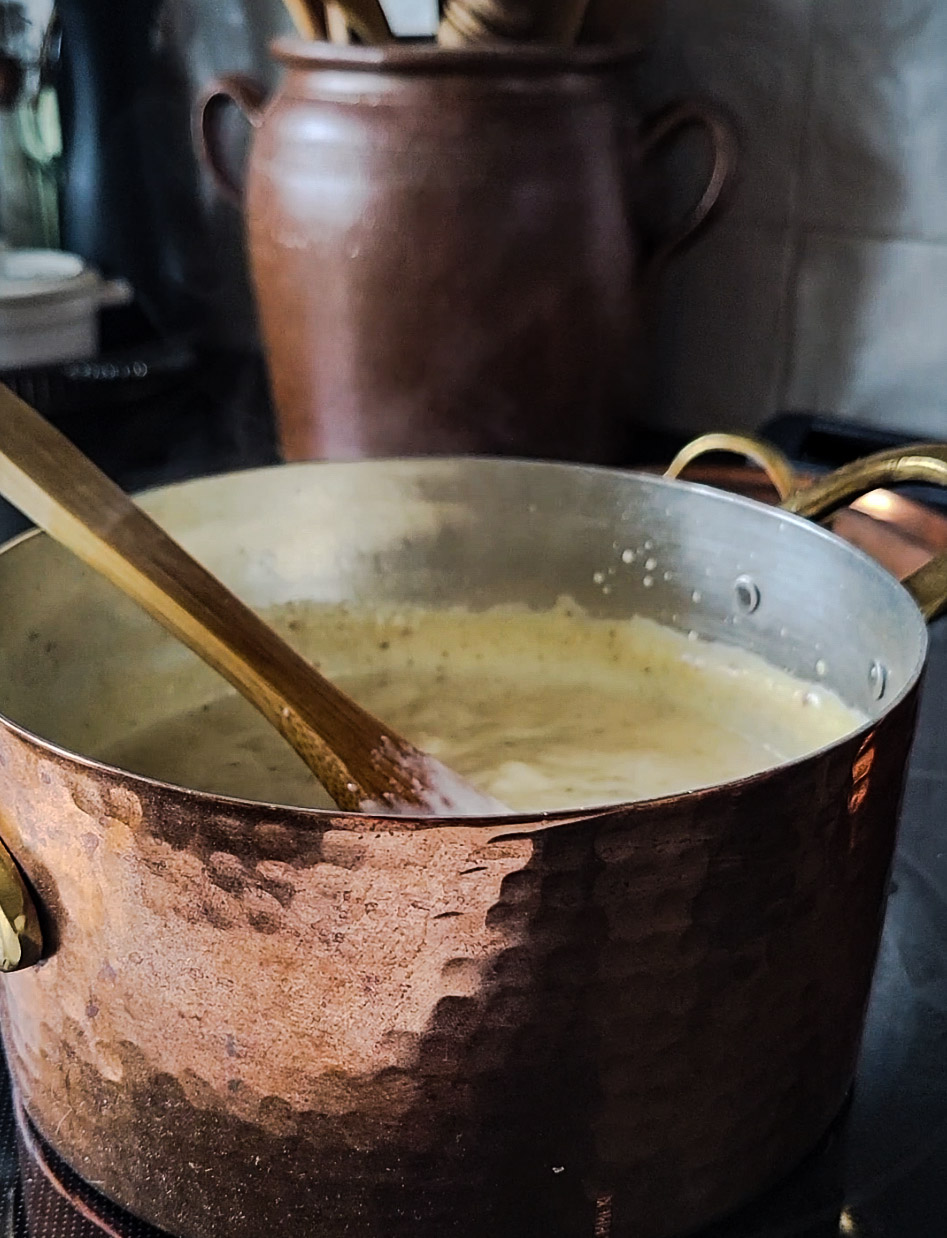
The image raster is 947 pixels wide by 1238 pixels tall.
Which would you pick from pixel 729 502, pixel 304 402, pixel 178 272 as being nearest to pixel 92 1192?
pixel 729 502

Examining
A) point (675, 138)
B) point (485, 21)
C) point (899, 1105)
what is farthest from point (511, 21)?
point (899, 1105)

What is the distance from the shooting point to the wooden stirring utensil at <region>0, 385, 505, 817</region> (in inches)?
12.9

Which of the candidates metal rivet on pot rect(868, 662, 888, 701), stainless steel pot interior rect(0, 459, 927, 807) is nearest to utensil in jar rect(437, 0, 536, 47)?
stainless steel pot interior rect(0, 459, 927, 807)

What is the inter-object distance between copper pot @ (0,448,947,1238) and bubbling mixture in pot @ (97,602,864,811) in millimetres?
140

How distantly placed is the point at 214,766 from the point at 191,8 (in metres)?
0.65

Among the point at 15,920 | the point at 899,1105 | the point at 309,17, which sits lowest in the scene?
the point at 899,1105

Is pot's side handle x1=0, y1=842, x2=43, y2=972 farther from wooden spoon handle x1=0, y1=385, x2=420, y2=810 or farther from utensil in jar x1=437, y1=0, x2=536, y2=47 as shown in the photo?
utensil in jar x1=437, y1=0, x2=536, y2=47

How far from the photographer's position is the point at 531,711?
1.72ft

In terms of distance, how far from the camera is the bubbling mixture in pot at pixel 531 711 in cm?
47

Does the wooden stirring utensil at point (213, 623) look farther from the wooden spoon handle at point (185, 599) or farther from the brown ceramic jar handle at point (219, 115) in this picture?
the brown ceramic jar handle at point (219, 115)

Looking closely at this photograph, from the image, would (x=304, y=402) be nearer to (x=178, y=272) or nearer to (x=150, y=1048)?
(x=178, y=272)

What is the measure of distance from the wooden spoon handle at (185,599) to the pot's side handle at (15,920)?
8 centimetres

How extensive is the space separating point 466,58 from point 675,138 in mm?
137

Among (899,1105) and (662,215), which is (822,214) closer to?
(662,215)
